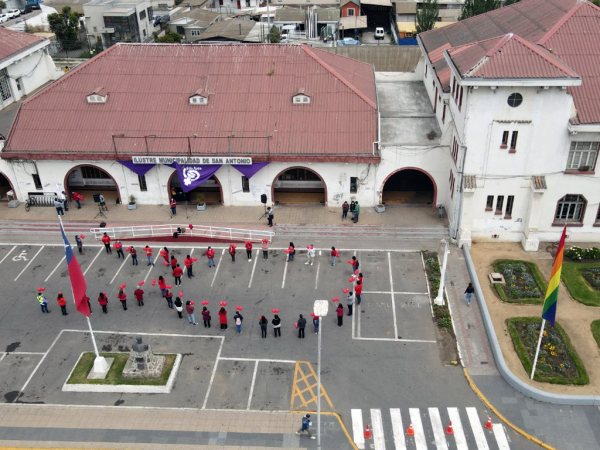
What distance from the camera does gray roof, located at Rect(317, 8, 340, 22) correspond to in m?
93.4

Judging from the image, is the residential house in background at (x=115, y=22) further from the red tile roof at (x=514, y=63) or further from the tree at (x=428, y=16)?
the red tile roof at (x=514, y=63)

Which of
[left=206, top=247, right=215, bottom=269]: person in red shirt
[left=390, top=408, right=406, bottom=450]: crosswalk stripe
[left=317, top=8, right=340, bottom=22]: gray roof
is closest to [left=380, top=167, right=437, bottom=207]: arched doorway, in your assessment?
[left=206, top=247, right=215, bottom=269]: person in red shirt

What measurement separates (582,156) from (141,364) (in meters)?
29.2

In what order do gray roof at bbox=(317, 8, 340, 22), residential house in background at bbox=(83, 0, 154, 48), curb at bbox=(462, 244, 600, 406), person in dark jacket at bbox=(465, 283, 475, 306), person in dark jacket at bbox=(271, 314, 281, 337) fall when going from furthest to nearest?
gray roof at bbox=(317, 8, 340, 22) → residential house in background at bbox=(83, 0, 154, 48) → person in dark jacket at bbox=(465, 283, 475, 306) → person in dark jacket at bbox=(271, 314, 281, 337) → curb at bbox=(462, 244, 600, 406)

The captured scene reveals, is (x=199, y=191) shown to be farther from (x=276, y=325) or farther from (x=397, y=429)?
(x=397, y=429)

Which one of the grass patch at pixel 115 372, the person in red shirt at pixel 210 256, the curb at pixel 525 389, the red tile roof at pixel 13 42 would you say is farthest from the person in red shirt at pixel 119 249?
the curb at pixel 525 389

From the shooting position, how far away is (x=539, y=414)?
2689cm

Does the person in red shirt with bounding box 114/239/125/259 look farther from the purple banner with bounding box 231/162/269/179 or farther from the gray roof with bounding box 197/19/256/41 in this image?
the gray roof with bounding box 197/19/256/41

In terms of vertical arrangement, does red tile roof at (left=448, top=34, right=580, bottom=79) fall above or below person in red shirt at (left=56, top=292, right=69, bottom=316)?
above

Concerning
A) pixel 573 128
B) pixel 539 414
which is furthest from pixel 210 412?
pixel 573 128

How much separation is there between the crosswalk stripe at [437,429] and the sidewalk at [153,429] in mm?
3891

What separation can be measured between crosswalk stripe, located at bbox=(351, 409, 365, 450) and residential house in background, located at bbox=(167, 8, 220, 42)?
75.4 meters

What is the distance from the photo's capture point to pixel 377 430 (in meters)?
26.3

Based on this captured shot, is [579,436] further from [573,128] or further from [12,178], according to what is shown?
[12,178]
